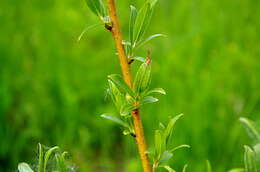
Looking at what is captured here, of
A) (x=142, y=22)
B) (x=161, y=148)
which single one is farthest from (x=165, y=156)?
(x=142, y=22)

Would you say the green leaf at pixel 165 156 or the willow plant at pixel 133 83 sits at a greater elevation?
the willow plant at pixel 133 83

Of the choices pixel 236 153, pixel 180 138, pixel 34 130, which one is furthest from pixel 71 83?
pixel 236 153

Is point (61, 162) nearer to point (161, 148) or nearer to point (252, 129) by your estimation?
point (161, 148)

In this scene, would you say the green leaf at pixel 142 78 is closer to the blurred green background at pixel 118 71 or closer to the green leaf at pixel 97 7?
the green leaf at pixel 97 7

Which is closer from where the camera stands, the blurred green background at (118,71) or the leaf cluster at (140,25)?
the leaf cluster at (140,25)

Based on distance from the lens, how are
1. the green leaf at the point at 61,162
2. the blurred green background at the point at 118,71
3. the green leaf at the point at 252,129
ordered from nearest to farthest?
the green leaf at the point at 61,162
the green leaf at the point at 252,129
the blurred green background at the point at 118,71

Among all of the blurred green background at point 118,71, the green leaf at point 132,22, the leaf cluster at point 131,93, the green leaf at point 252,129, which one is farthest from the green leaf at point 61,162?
the blurred green background at point 118,71

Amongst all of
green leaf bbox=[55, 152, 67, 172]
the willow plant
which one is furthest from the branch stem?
green leaf bbox=[55, 152, 67, 172]
